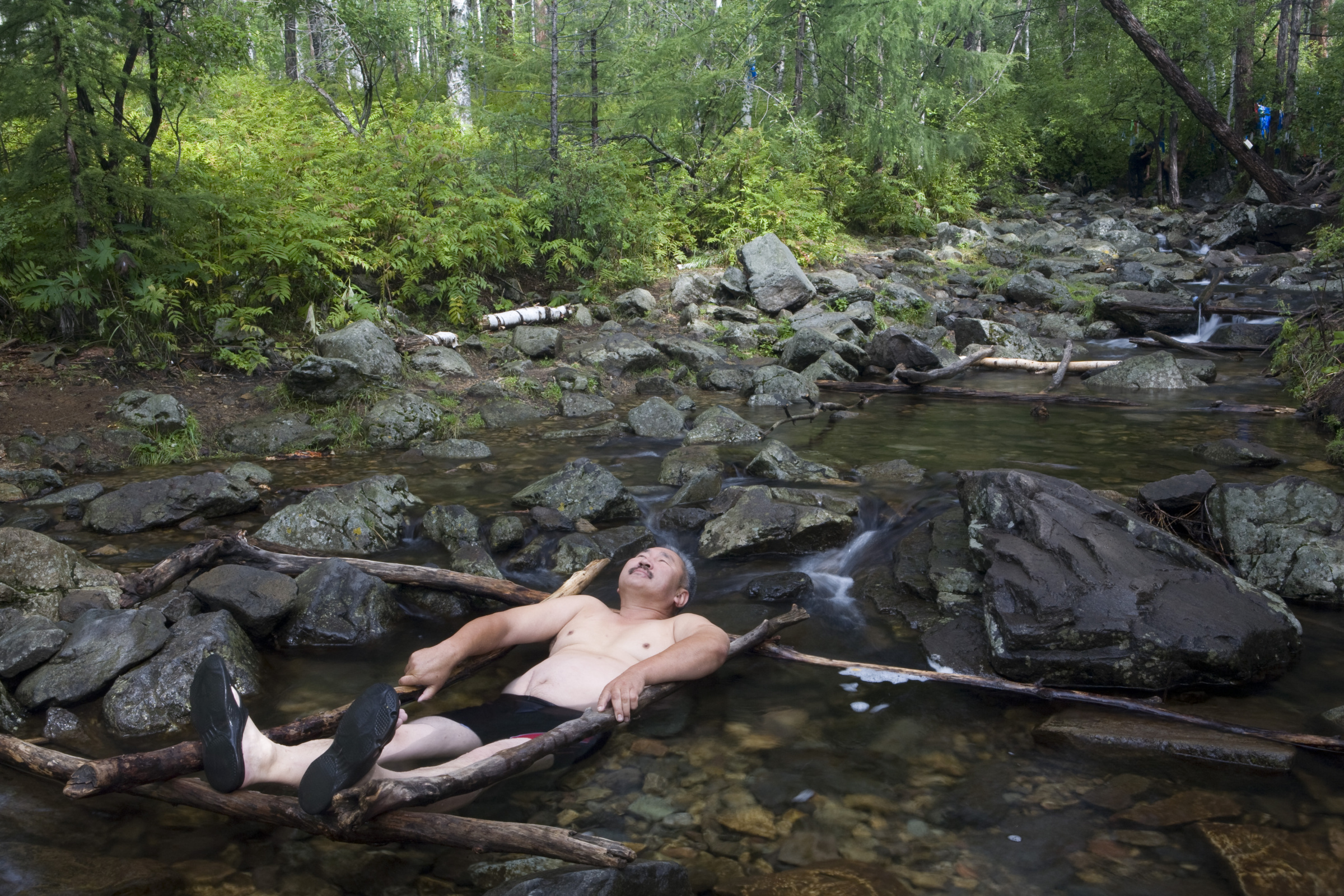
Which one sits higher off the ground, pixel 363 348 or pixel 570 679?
pixel 363 348

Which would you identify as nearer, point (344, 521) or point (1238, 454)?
point (344, 521)

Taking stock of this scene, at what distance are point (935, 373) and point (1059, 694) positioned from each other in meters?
7.89

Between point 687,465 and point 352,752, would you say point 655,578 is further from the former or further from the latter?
point 687,465

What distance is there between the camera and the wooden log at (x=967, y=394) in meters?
10.2

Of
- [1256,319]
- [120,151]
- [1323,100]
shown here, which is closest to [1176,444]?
[1256,319]

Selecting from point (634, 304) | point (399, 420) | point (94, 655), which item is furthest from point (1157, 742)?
point (634, 304)

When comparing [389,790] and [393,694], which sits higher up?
[393,694]

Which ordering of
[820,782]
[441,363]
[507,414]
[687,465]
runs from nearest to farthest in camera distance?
[820,782], [687,465], [507,414], [441,363]

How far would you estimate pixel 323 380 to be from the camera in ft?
28.4

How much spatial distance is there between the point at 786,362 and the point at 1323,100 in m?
24.8

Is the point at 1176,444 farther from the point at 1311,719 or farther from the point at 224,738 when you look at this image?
the point at 224,738

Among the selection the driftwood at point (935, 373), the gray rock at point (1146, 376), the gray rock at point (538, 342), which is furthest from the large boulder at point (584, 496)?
the gray rock at point (1146, 376)

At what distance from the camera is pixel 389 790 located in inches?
103

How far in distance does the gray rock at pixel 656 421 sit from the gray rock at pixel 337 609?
4.52 m
